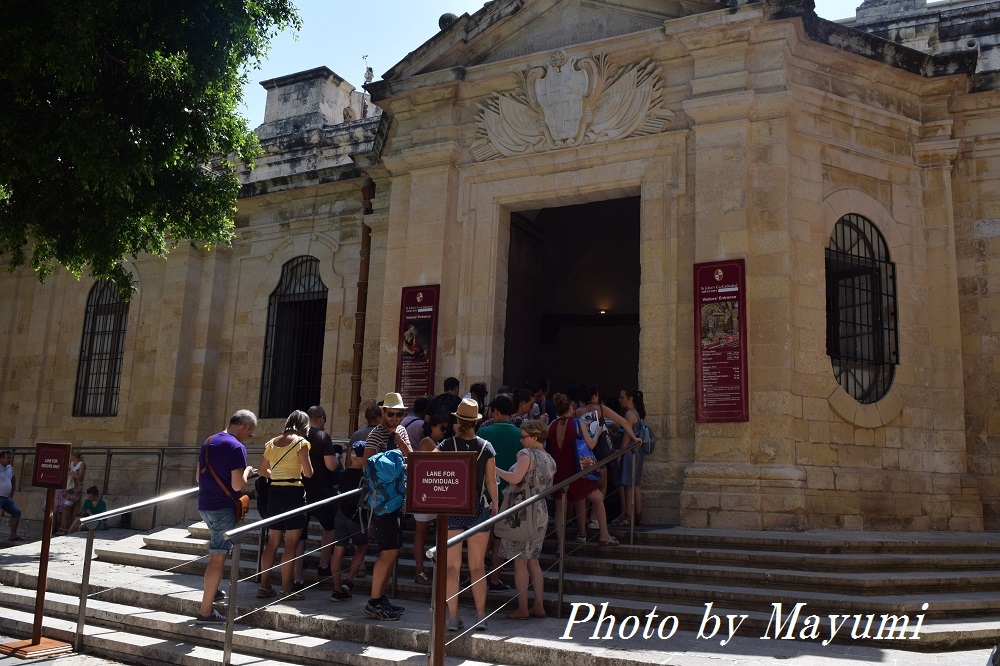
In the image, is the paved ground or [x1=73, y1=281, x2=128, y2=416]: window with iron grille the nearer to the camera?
the paved ground

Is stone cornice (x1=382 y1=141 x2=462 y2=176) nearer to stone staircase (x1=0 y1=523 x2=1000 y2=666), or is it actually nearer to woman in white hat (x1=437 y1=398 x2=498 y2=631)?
stone staircase (x1=0 y1=523 x2=1000 y2=666)

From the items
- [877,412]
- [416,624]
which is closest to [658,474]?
[877,412]

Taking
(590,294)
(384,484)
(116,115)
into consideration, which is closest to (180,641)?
(384,484)

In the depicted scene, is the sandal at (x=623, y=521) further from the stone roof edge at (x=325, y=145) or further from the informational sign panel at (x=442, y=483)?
the stone roof edge at (x=325, y=145)

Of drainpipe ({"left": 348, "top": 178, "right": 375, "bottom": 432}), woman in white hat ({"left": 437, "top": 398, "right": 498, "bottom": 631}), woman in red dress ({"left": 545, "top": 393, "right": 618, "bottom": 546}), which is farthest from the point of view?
drainpipe ({"left": 348, "top": 178, "right": 375, "bottom": 432})

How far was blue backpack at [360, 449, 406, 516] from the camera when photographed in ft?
22.5

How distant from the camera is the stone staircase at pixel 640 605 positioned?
242 inches

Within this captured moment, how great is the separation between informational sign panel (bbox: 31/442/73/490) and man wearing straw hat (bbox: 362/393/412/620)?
2.52 metres

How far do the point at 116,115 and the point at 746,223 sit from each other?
6.98m

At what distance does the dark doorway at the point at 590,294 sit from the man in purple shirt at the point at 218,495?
24.6 feet

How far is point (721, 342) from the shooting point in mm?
9797

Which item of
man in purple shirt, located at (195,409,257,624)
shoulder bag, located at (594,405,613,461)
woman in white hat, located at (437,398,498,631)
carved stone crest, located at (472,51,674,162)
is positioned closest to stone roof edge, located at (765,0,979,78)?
carved stone crest, located at (472,51,674,162)

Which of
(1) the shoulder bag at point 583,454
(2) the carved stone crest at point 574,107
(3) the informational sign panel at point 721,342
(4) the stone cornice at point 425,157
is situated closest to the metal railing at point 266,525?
(1) the shoulder bag at point 583,454

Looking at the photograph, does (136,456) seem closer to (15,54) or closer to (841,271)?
(15,54)
